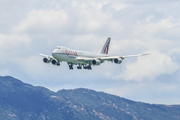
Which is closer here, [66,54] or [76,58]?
[66,54]

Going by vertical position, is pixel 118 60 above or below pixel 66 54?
below

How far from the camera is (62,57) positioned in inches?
6437

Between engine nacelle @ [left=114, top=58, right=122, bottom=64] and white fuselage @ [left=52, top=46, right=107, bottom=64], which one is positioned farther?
engine nacelle @ [left=114, top=58, right=122, bottom=64]

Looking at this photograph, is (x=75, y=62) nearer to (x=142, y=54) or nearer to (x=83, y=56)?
(x=83, y=56)

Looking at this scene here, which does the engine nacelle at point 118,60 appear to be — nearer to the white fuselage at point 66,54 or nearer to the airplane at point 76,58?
the airplane at point 76,58

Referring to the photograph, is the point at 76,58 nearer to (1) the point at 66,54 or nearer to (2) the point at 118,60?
(1) the point at 66,54

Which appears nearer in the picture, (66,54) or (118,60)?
(66,54)

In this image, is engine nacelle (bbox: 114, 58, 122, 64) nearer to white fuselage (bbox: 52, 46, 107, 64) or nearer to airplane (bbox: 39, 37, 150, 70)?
airplane (bbox: 39, 37, 150, 70)

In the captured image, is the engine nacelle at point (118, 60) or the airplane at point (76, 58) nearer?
the airplane at point (76, 58)

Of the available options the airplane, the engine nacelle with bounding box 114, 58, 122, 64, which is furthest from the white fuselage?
the engine nacelle with bounding box 114, 58, 122, 64

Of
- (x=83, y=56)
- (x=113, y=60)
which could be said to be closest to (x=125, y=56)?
(x=113, y=60)

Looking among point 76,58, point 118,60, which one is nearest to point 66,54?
point 76,58

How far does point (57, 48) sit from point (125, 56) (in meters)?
31.4

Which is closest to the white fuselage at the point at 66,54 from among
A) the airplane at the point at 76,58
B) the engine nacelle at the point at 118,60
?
the airplane at the point at 76,58
